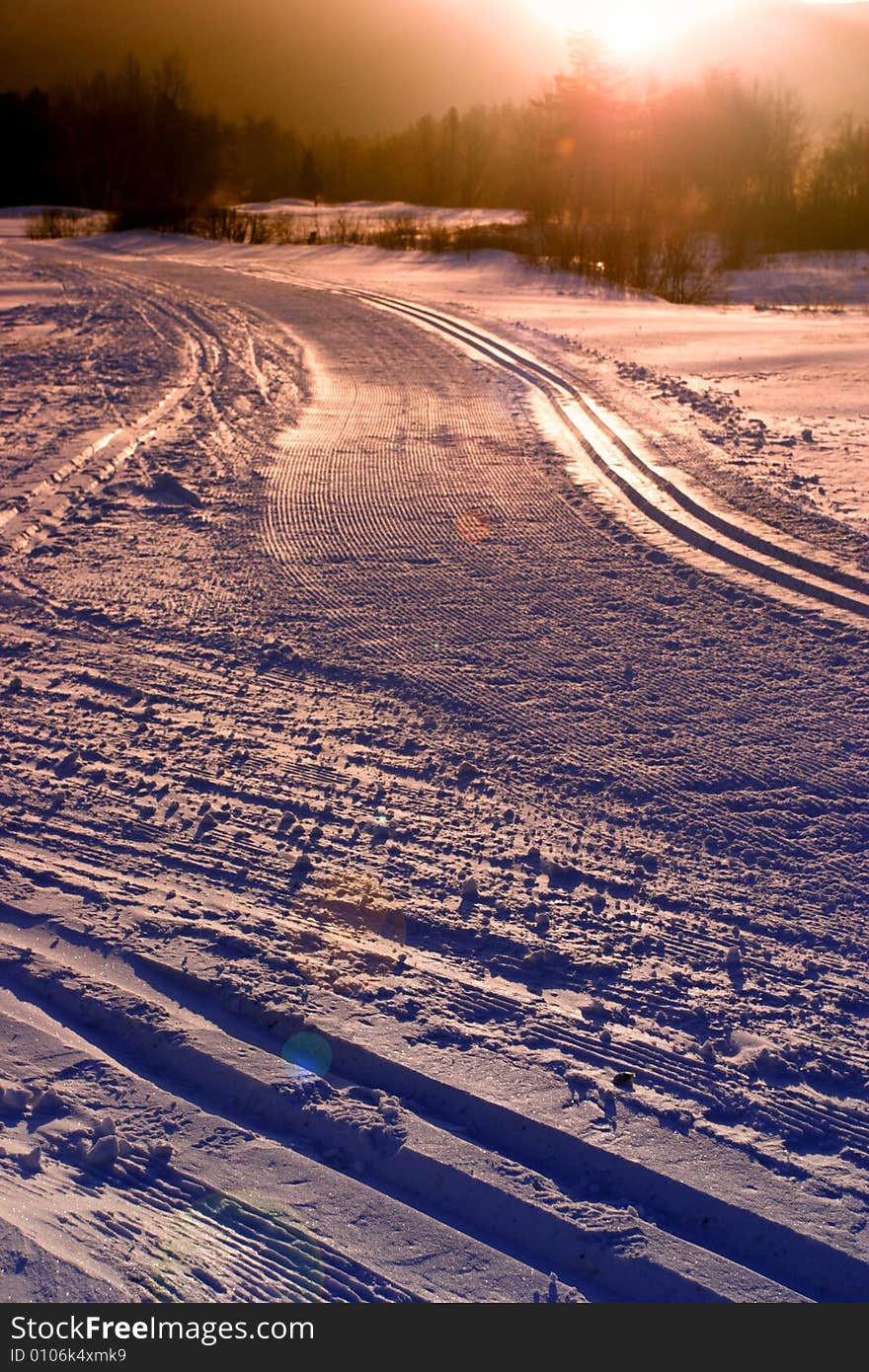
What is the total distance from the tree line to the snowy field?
59.9 ft

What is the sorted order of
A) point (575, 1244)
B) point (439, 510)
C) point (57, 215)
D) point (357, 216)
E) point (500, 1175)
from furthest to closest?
point (357, 216) → point (57, 215) → point (439, 510) → point (500, 1175) → point (575, 1244)

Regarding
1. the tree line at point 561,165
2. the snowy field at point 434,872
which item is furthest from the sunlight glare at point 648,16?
the snowy field at point 434,872

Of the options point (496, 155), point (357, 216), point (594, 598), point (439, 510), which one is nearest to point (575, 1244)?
point (594, 598)

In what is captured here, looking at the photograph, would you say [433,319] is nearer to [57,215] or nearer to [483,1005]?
[483,1005]

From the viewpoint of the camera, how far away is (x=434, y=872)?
3.84m

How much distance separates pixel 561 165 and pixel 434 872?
1617 inches

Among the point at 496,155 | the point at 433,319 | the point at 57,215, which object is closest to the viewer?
the point at 433,319

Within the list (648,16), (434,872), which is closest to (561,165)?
(434,872)

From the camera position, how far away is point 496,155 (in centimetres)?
6512

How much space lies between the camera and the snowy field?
104 inches

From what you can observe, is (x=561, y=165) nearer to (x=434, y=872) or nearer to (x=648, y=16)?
(x=434, y=872)

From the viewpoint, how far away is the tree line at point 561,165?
3547cm

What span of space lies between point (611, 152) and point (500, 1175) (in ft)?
140

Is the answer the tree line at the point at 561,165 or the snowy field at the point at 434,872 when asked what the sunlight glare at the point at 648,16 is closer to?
the tree line at the point at 561,165
